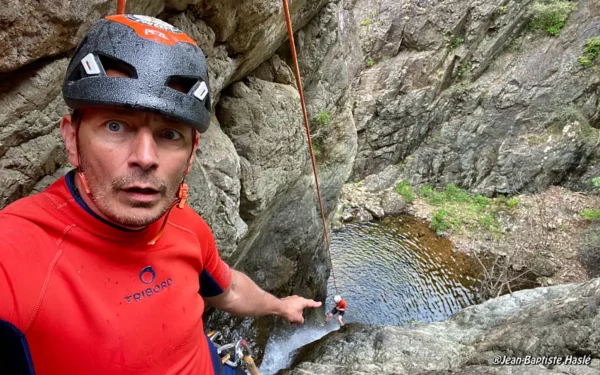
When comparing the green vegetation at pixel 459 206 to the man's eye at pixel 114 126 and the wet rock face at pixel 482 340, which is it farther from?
the man's eye at pixel 114 126

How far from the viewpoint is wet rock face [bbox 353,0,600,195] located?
13680 mm

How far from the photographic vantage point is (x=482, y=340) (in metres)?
4.04

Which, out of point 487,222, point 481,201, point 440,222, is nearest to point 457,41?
point 481,201

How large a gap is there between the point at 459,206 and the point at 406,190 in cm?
200

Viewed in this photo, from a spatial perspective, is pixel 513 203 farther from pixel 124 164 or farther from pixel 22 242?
pixel 22 242

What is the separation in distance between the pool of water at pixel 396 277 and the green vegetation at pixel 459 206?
82 centimetres

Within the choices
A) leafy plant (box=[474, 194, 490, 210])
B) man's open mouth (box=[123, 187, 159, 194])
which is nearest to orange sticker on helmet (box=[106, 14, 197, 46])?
man's open mouth (box=[123, 187, 159, 194])

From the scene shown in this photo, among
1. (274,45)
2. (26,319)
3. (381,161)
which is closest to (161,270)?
(26,319)

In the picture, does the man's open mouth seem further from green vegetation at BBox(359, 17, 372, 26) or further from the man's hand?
green vegetation at BBox(359, 17, 372, 26)

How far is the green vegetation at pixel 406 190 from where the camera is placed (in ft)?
46.4

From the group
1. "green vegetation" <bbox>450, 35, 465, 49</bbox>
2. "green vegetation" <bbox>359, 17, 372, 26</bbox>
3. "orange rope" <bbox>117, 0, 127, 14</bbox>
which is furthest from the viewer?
A: "green vegetation" <bbox>359, 17, 372, 26</bbox>

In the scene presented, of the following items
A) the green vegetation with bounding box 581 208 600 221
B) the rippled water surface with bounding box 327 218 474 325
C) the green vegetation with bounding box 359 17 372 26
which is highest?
the green vegetation with bounding box 359 17 372 26

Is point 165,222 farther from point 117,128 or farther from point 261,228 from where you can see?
point 261,228

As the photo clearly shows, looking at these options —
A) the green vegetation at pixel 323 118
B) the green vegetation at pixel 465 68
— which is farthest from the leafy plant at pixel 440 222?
the green vegetation at pixel 323 118
